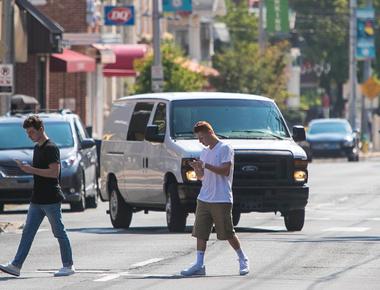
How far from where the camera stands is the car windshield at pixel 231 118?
2361 centimetres

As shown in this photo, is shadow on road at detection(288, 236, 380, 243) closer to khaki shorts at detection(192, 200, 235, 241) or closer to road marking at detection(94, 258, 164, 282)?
road marking at detection(94, 258, 164, 282)

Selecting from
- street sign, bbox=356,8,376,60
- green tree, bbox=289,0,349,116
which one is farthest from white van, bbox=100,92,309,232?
green tree, bbox=289,0,349,116

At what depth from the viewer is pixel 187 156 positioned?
2261 cm

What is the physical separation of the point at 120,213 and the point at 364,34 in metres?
53.8

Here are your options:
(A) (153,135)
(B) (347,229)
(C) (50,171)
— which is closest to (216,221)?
(C) (50,171)

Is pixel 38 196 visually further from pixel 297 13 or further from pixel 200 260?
pixel 297 13

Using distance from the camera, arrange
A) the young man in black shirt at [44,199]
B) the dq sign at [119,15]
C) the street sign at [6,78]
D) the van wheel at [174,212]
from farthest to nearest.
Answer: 1. the dq sign at [119,15]
2. the street sign at [6,78]
3. the van wheel at [174,212]
4. the young man in black shirt at [44,199]

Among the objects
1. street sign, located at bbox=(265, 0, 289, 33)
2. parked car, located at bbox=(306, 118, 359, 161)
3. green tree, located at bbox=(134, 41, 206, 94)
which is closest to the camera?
green tree, located at bbox=(134, 41, 206, 94)

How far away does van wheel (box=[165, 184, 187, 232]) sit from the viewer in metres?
22.9

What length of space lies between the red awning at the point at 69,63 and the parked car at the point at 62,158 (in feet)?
56.5

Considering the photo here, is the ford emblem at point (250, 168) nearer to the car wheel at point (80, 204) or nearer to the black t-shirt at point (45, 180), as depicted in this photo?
the black t-shirt at point (45, 180)

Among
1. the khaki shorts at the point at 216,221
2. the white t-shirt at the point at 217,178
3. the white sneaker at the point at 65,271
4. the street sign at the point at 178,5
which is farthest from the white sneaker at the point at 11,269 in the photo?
the street sign at the point at 178,5

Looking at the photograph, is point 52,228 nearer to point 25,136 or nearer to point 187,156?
point 187,156

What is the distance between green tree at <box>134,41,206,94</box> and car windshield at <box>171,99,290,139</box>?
32.1 meters
